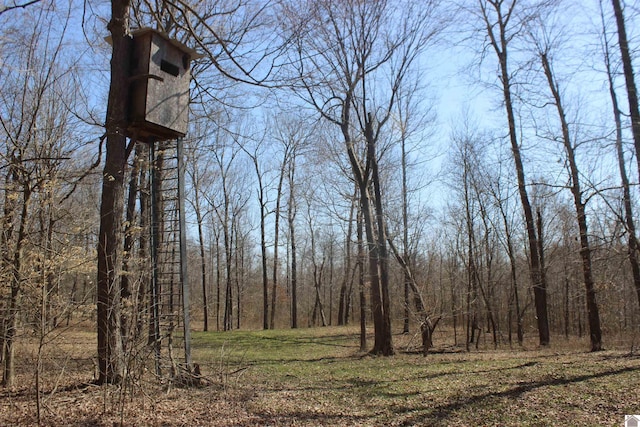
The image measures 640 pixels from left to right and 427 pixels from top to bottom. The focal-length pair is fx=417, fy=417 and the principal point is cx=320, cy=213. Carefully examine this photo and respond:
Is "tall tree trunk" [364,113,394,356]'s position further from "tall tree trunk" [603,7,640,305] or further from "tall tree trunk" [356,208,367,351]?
"tall tree trunk" [603,7,640,305]

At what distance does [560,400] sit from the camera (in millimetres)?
5863

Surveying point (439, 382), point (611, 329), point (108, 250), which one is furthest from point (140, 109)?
point (611, 329)

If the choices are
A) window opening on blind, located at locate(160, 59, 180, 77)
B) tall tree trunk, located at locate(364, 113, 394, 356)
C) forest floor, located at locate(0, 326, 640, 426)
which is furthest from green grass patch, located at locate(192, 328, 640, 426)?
window opening on blind, located at locate(160, 59, 180, 77)

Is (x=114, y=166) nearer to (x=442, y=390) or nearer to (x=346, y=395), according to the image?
(x=346, y=395)

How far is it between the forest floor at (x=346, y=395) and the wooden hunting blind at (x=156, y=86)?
10.5ft

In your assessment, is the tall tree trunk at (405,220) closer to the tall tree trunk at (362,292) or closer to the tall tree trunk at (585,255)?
the tall tree trunk at (362,292)

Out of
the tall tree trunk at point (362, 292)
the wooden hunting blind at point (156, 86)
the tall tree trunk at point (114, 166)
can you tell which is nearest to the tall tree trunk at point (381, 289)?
the tall tree trunk at point (362, 292)

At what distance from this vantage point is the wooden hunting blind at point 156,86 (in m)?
6.17

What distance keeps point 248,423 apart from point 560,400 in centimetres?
433

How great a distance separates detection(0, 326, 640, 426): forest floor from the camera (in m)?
5.10

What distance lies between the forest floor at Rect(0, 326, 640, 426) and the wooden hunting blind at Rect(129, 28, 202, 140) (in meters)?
3.19

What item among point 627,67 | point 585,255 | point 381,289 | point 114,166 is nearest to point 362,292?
point 381,289

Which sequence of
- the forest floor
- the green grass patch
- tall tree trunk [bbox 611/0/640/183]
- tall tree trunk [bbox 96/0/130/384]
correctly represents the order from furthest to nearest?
1. tall tree trunk [bbox 611/0/640/183]
2. tall tree trunk [bbox 96/0/130/384]
3. the green grass patch
4. the forest floor

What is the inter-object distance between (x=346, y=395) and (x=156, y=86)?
5.84 meters
